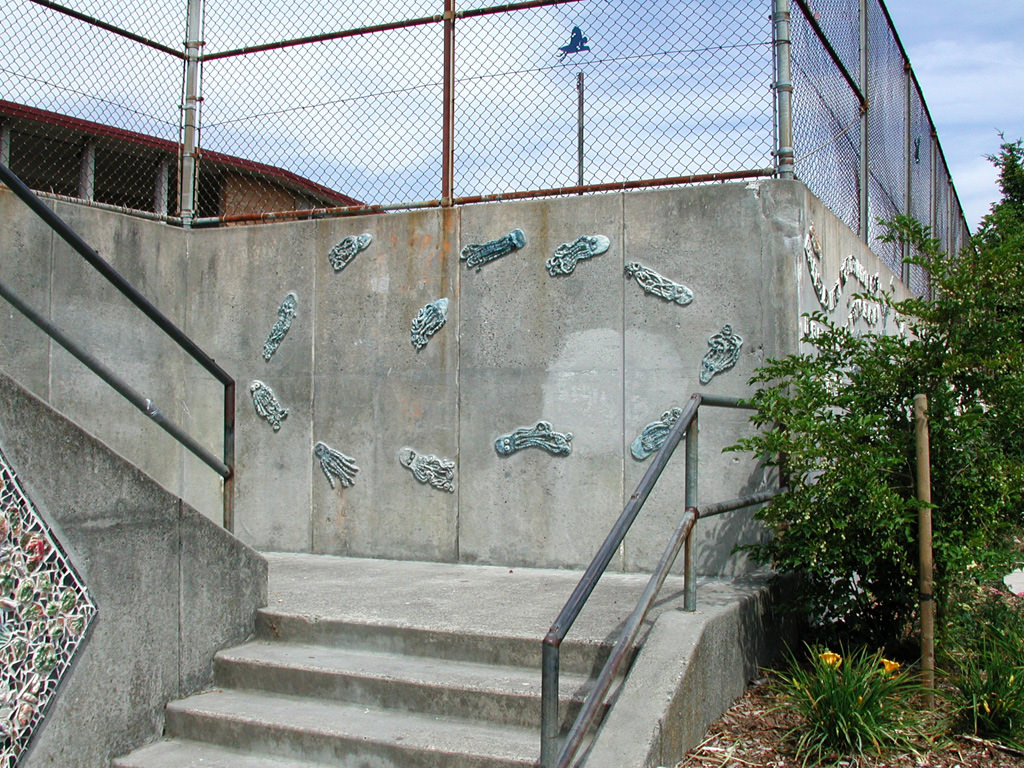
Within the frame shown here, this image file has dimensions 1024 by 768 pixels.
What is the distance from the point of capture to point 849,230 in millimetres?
7070

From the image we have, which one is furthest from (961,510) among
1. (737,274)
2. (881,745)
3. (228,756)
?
(228,756)

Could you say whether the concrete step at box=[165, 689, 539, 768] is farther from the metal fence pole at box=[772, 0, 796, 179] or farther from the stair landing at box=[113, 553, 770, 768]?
the metal fence pole at box=[772, 0, 796, 179]

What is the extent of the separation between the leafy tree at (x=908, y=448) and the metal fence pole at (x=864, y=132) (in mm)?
3168

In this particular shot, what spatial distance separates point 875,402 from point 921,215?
763 centimetres

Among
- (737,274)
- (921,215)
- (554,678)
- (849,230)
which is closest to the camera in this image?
(554,678)

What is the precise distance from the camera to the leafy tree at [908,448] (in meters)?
4.40

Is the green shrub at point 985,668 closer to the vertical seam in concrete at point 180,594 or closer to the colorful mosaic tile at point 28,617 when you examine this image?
the vertical seam in concrete at point 180,594

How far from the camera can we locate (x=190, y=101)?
7.71 metres

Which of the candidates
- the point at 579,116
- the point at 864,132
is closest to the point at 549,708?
the point at 579,116

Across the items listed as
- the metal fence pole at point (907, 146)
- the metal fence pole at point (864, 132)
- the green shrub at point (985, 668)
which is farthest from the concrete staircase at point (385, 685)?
the metal fence pole at point (907, 146)

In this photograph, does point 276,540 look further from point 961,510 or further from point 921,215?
point 921,215

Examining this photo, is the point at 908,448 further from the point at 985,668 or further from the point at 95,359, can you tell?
the point at 95,359

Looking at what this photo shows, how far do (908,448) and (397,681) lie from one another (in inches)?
103

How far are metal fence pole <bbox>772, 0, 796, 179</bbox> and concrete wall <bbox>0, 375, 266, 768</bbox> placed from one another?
12.8ft
